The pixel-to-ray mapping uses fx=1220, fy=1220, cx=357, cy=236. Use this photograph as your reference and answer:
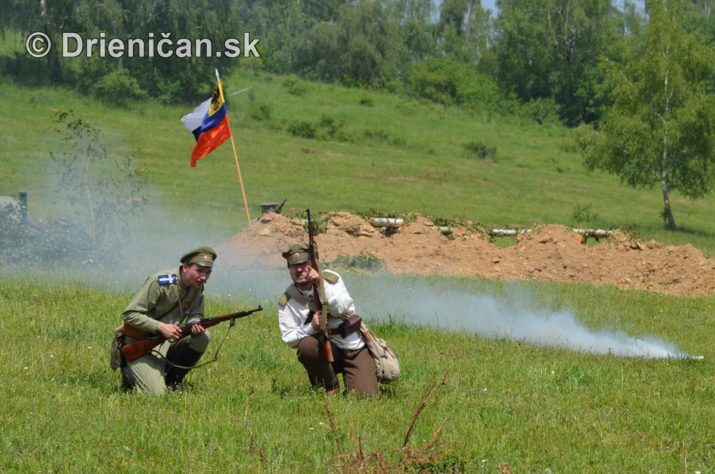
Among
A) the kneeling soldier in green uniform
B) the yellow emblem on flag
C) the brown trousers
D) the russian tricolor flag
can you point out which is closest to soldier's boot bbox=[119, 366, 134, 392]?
the kneeling soldier in green uniform

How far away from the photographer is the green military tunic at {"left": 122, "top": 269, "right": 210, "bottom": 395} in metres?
10.9

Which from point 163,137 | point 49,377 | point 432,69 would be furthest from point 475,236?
point 432,69

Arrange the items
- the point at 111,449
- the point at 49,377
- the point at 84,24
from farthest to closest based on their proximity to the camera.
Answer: the point at 84,24 → the point at 49,377 → the point at 111,449

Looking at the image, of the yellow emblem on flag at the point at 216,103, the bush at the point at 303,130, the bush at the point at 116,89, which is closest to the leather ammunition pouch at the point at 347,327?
the yellow emblem on flag at the point at 216,103

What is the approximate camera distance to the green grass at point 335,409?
8.87 metres

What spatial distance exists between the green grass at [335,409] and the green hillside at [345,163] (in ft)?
58.0

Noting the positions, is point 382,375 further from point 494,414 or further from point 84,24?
point 84,24

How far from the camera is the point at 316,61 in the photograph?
327 ft

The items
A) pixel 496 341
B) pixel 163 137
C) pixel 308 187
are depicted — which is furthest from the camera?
pixel 163 137

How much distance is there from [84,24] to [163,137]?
14791mm

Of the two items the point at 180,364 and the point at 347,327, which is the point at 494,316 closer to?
the point at 347,327

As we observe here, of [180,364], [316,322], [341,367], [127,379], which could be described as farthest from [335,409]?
[127,379]

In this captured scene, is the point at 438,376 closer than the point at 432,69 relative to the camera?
Yes

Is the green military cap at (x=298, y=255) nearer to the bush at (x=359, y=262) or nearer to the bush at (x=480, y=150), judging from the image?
the bush at (x=359, y=262)
